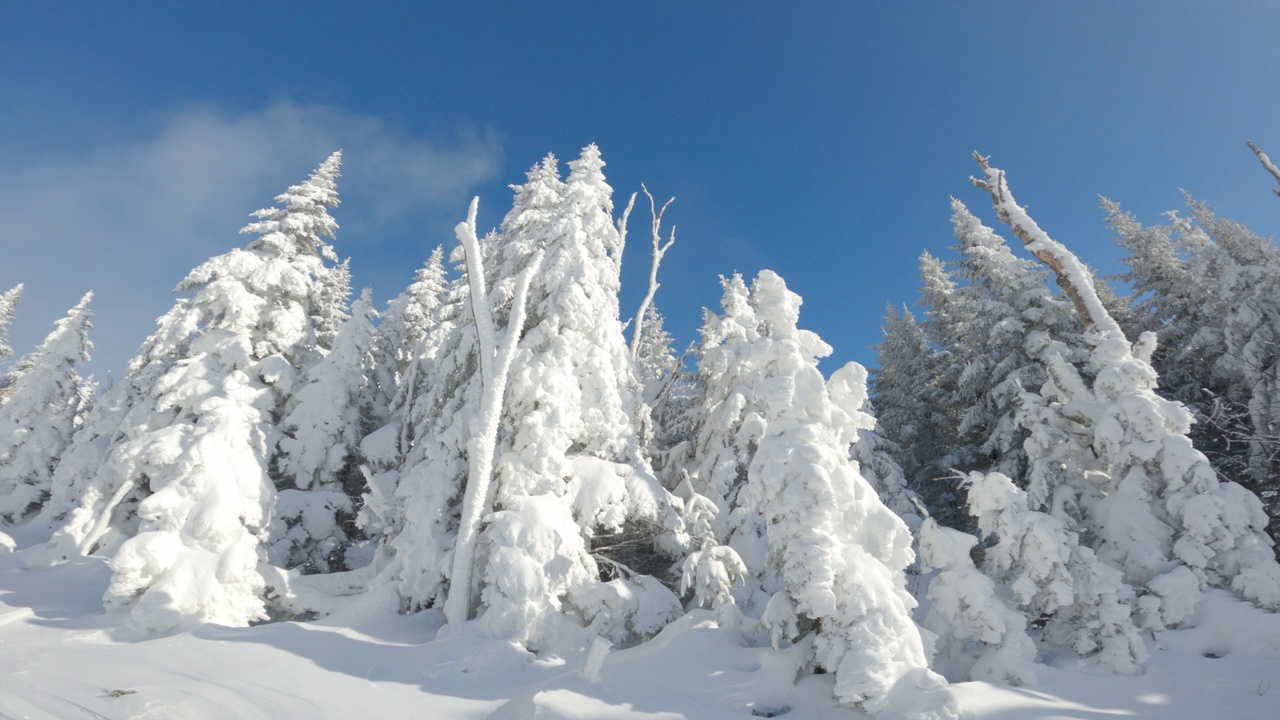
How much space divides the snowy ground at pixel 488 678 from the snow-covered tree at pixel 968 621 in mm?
504

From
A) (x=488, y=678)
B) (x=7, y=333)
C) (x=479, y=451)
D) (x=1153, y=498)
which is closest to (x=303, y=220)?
(x=479, y=451)

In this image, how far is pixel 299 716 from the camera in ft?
23.9

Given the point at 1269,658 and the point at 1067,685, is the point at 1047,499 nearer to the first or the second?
the point at 1269,658

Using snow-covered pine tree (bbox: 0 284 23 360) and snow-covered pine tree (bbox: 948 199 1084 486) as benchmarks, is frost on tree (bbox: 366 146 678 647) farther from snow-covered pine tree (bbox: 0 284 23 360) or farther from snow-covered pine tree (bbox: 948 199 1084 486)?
snow-covered pine tree (bbox: 0 284 23 360)

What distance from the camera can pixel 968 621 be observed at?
30.0 ft

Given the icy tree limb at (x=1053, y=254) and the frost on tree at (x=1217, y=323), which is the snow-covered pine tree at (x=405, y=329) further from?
the frost on tree at (x=1217, y=323)

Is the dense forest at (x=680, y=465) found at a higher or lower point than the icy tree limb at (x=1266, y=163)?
lower

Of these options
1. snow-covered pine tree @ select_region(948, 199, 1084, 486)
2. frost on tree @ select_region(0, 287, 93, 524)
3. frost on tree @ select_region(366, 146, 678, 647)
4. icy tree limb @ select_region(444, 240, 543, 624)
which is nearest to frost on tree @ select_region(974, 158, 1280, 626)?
snow-covered pine tree @ select_region(948, 199, 1084, 486)

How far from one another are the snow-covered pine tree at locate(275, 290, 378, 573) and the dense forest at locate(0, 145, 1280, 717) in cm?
7

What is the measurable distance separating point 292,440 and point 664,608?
1093 centimetres

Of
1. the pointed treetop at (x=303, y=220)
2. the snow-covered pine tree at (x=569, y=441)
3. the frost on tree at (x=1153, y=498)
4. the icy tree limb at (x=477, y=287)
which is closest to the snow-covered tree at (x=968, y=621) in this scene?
the frost on tree at (x=1153, y=498)

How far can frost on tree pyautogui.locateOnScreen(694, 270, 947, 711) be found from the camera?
777 cm

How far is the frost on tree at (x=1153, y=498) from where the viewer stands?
1052cm

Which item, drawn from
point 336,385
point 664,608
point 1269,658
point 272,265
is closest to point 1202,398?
Result: point 1269,658
